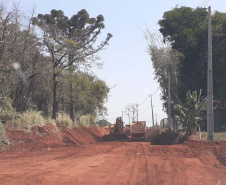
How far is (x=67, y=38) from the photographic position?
4378 centimetres

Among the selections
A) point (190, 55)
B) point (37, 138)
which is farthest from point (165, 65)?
point (37, 138)

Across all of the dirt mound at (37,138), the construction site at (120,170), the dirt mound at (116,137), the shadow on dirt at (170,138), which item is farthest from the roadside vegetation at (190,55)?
the construction site at (120,170)

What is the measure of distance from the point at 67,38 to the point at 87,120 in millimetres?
15492

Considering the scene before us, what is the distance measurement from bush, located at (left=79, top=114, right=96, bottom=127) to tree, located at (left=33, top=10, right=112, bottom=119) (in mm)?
6893

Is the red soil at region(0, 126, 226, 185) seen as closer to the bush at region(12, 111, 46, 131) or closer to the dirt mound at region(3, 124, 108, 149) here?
the dirt mound at region(3, 124, 108, 149)

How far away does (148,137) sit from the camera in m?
40.7

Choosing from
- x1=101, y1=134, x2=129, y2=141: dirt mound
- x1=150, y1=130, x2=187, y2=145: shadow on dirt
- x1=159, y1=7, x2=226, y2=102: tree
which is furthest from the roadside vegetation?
x1=150, y1=130, x2=187, y2=145: shadow on dirt

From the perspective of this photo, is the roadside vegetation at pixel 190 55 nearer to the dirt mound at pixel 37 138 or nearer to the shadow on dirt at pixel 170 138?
the shadow on dirt at pixel 170 138

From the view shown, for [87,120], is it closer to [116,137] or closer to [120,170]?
[116,137]

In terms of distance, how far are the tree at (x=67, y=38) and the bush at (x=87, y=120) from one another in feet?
22.6

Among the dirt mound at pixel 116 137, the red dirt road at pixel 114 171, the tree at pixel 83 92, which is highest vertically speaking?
the tree at pixel 83 92

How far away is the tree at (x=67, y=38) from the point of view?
1535 inches

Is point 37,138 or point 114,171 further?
point 37,138

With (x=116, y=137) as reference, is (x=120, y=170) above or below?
below
